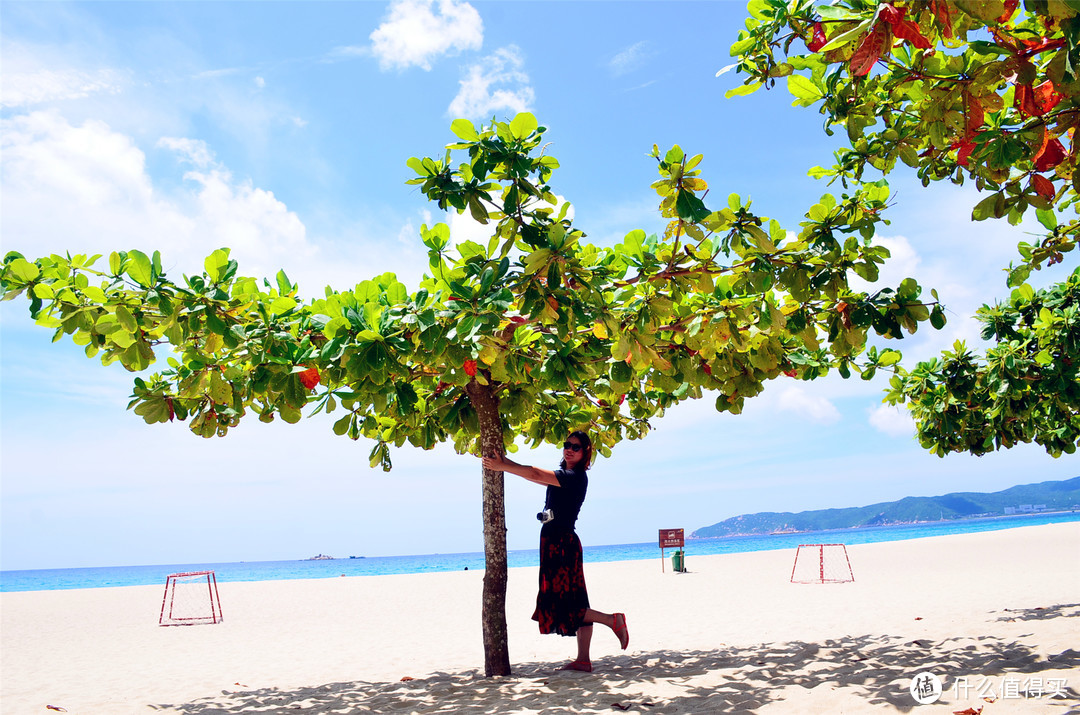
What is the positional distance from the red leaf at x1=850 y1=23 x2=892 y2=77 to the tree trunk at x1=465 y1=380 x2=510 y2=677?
414cm

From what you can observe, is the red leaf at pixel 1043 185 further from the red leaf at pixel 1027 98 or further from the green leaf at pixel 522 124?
the green leaf at pixel 522 124

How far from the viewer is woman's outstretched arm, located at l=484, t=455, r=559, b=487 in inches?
212

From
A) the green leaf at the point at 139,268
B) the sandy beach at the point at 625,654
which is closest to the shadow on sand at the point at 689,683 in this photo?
the sandy beach at the point at 625,654

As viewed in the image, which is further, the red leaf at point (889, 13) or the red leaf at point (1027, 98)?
the red leaf at point (1027, 98)

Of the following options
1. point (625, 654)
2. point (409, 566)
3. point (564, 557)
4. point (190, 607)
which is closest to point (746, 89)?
point (564, 557)

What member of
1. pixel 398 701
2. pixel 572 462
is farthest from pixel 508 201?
pixel 398 701

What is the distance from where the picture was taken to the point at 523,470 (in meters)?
5.41

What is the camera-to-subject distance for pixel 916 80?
387cm

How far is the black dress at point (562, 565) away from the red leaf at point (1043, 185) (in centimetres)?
357

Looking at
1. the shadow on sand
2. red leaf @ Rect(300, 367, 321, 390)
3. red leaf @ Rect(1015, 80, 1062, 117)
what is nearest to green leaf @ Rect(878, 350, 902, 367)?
the shadow on sand

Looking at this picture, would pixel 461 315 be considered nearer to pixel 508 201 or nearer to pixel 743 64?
pixel 508 201

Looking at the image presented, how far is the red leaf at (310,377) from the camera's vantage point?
450 centimetres

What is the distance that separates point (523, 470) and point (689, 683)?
7.05 feet

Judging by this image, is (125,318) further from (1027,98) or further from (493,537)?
(1027,98)
